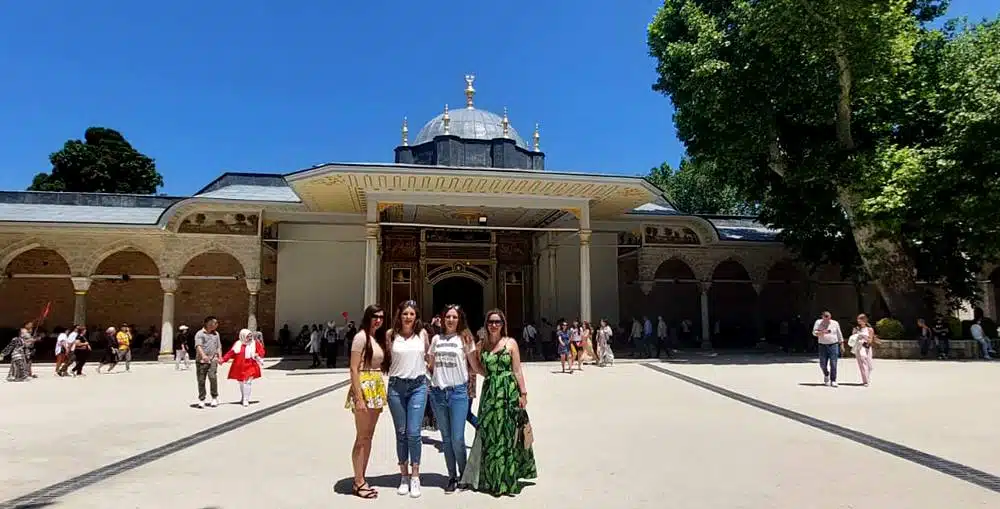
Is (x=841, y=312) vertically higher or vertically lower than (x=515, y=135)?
lower

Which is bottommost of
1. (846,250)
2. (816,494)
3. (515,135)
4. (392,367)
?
(816,494)

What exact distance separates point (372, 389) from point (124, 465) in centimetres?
244

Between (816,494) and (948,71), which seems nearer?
(816,494)

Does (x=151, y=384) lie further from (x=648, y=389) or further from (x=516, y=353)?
(x=516, y=353)

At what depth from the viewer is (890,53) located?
13625 mm

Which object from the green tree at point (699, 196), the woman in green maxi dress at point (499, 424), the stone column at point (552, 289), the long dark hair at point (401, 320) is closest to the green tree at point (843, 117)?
the stone column at point (552, 289)

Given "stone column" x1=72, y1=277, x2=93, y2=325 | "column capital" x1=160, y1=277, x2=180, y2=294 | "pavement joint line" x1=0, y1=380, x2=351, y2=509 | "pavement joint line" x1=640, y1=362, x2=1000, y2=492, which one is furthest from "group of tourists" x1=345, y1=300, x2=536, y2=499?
"stone column" x1=72, y1=277, x2=93, y2=325

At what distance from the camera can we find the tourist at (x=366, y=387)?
3.92 m

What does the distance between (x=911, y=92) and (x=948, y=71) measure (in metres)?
0.96

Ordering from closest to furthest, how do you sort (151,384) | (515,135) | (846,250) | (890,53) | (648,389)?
(648,389) < (151,384) < (890,53) < (846,250) < (515,135)

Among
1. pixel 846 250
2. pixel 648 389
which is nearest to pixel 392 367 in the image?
pixel 648 389

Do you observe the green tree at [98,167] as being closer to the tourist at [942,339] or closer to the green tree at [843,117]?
the green tree at [843,117]

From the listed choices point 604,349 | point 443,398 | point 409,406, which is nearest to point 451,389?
point 443,398

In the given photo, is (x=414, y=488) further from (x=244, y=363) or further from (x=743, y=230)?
(x=743, y=230)
